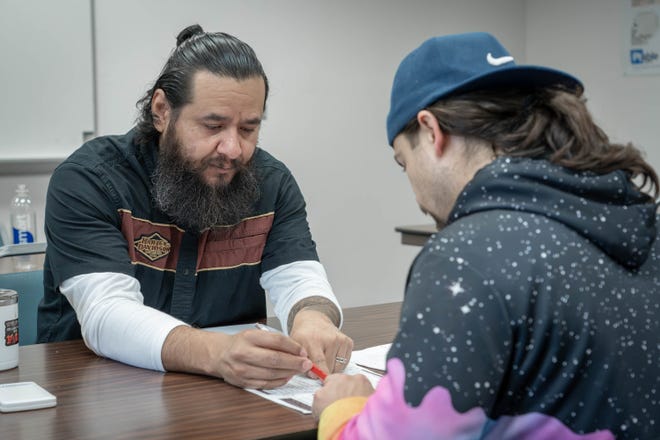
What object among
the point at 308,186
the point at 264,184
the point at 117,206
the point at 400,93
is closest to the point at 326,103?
the point at 308,186

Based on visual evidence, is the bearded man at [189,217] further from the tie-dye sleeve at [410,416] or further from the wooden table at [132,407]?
the tie-dye sleeve at [410,416]

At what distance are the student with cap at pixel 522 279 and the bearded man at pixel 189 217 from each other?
82cm

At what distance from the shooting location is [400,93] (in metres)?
1.27

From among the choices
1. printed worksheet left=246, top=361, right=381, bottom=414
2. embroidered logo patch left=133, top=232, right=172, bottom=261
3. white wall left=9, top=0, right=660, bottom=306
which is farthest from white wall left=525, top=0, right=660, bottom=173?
printed worksheet left=246, top=361, right=381, bottom=414

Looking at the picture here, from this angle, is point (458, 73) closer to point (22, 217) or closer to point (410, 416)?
point (410, 416)

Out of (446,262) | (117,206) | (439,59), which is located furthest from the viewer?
(117,206)

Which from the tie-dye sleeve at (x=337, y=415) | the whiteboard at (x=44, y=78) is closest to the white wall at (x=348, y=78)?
the whiteboard at (x=44, y=78)

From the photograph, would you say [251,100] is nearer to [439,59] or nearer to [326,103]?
[439,59]

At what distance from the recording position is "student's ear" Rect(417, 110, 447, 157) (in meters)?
1.21

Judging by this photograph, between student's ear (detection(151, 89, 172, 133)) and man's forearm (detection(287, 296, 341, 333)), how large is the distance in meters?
0.61

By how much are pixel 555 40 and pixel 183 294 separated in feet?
12.3

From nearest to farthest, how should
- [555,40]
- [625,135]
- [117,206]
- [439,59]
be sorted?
1. [439,59]
2. [117,206]
3. [625,135]
4. [555,40]

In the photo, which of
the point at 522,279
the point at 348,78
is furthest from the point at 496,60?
the point at 348,78

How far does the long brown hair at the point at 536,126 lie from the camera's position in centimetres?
116
